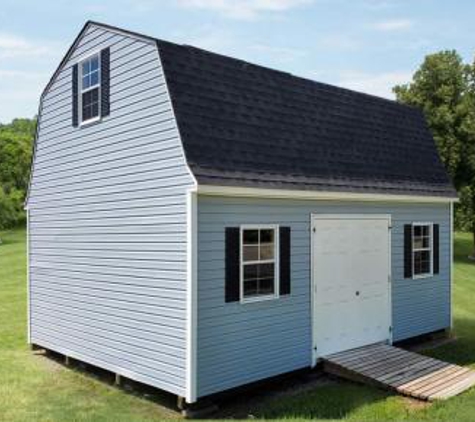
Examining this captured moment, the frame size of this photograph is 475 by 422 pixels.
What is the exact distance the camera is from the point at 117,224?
9758 mm

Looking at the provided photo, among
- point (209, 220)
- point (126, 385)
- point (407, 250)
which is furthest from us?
point (407, 250)

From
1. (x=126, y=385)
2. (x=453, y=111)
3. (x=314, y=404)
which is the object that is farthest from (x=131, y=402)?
(x=453, y=111)

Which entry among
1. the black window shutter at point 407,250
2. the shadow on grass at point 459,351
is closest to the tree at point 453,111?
the shadow on grass at point 459,351

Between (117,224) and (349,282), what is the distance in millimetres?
4463

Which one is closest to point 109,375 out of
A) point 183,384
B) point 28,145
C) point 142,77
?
point 183,384

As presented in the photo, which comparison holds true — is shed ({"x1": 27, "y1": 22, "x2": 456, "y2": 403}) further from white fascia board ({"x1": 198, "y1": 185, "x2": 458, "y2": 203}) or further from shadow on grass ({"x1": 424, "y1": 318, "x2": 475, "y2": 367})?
shadow on grass ({"x1": 424, "y1": 318, "x2": 475, "y2": 367})

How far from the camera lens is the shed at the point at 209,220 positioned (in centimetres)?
860

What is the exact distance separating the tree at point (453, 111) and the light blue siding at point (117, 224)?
74.2ft

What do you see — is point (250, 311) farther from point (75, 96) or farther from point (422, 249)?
point (422, 249)

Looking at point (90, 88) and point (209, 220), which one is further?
point (90, 88)

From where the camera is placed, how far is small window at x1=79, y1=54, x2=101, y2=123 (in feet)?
34.0

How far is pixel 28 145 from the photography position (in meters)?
70.1

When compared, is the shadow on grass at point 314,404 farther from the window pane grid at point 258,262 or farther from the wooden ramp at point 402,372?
the window pane grid at point 258,262

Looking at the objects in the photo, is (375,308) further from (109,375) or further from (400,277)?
(109,375)
